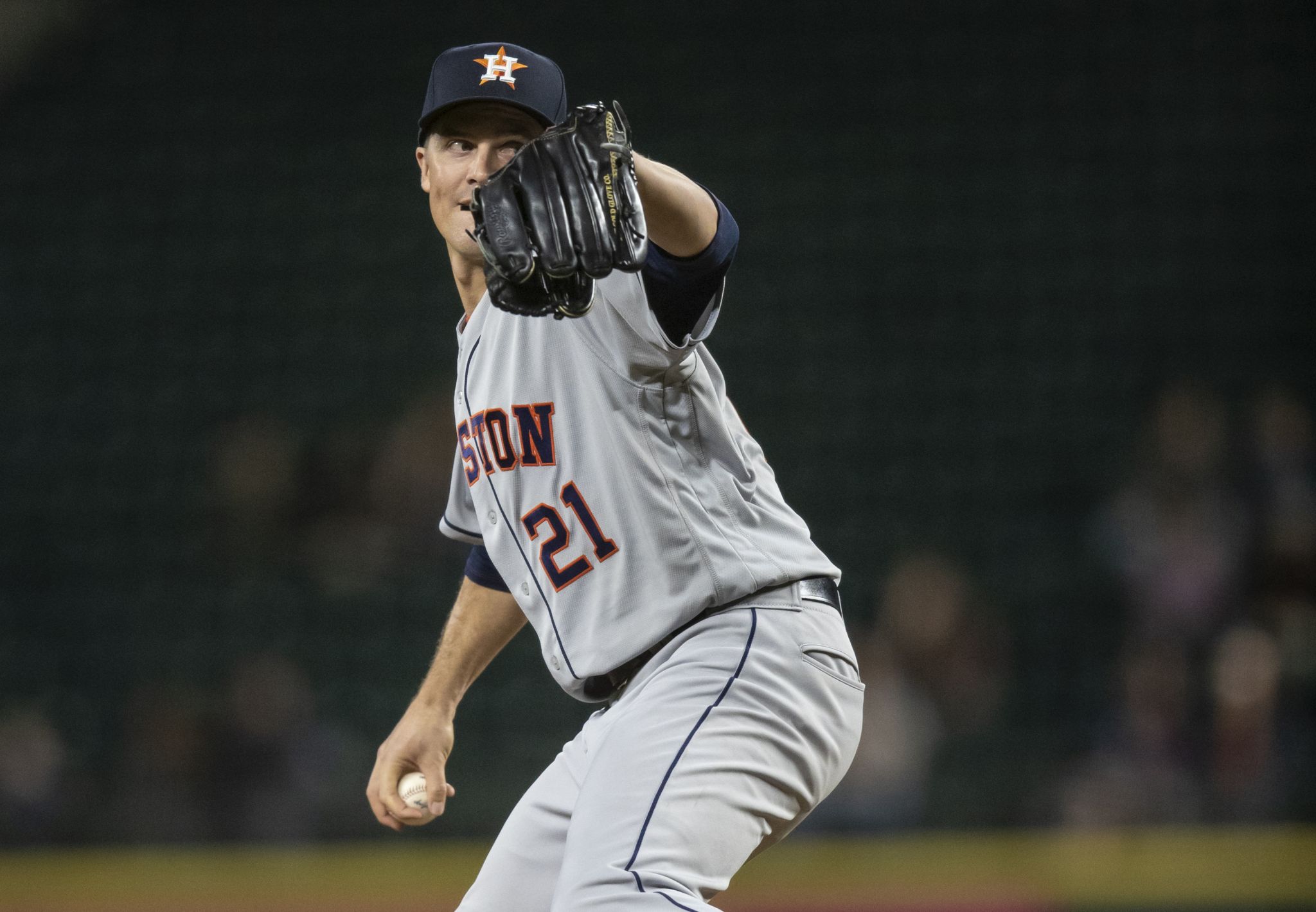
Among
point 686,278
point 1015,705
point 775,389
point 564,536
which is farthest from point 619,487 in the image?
point 775,389

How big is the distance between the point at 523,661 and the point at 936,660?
1672mm

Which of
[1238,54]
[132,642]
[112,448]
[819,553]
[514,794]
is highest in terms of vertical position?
[1238,54]

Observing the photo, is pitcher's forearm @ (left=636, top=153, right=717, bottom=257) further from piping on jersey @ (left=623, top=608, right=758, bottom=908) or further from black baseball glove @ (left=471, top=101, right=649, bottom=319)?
piping on jersey @ (left=623, top=608, right=758, bottom=908)

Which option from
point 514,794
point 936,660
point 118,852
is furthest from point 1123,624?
point 118,852

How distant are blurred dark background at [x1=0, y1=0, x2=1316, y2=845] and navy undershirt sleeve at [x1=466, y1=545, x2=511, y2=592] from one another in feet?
9.58

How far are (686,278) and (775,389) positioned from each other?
4625 mm

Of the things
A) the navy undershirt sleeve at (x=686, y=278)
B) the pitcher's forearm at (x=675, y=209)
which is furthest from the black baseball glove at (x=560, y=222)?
the navy undershirt sleeve at (x=686, y=278)

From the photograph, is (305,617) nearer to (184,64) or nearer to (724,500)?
(184,64)

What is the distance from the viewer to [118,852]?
16.1 ft

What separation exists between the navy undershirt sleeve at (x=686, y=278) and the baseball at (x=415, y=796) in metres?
0.80

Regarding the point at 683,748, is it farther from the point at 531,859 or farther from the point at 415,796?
the point at 415,796

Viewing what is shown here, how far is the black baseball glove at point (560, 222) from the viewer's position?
1.34 m

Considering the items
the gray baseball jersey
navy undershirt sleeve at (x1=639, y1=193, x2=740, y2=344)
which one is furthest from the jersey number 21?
navy undershirt sleeve at (x1=639, y1=193, x2=740, y2=344)

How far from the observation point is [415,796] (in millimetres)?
2020
